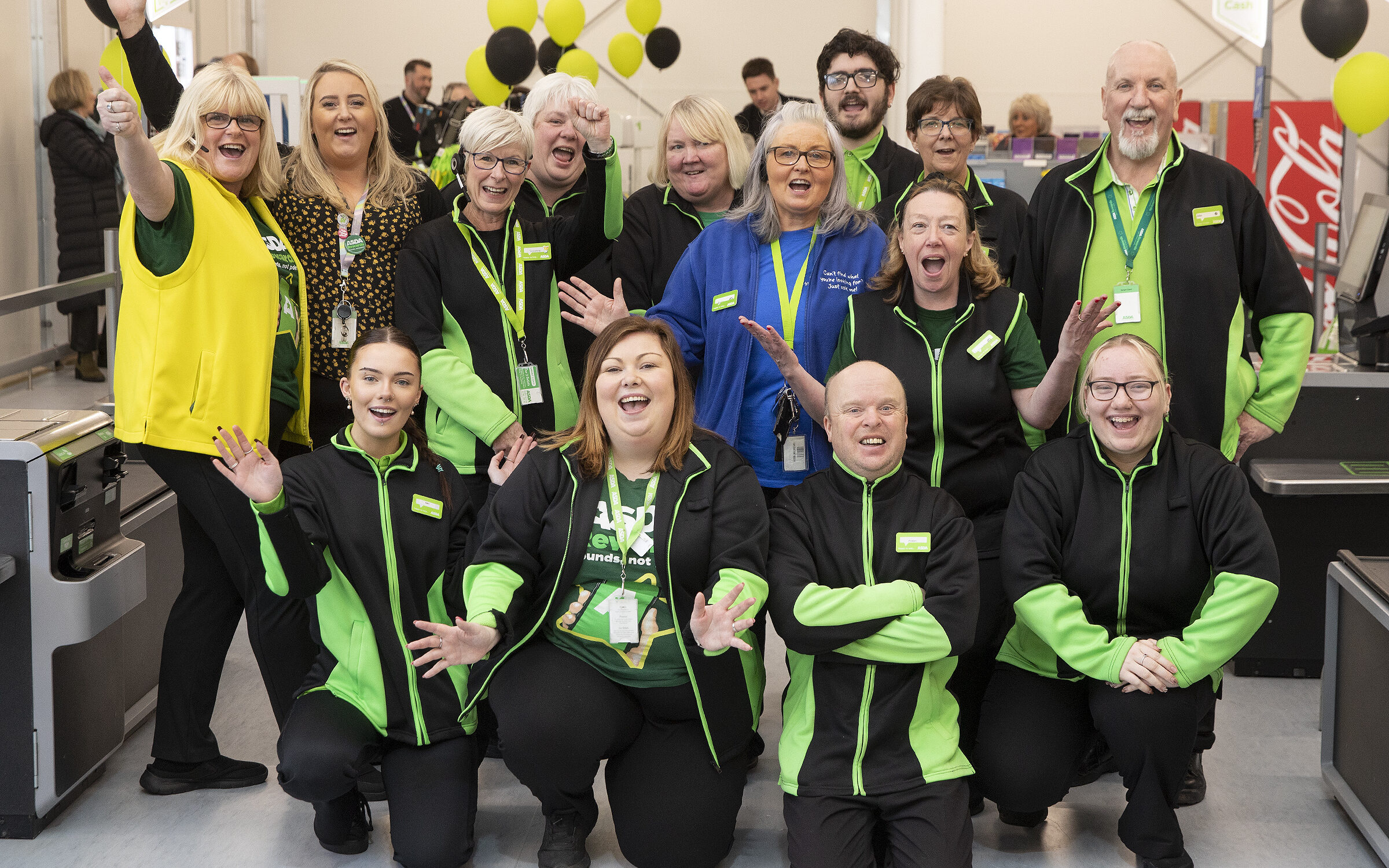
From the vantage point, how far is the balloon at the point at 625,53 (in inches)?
382

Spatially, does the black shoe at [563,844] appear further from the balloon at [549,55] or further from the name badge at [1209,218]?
the balloon at [549,55]

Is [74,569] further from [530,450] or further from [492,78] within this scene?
[492,78]

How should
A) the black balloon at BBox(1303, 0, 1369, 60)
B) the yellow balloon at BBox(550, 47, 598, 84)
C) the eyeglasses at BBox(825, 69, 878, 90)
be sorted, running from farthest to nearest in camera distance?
the yellow balloon at BBox(550, 47, 598, 84), the black balloon at BBox(1303, 0, 1369, 60), the eyeglasses at BBox(825, 69, 878, 90)

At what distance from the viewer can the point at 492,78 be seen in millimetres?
7801

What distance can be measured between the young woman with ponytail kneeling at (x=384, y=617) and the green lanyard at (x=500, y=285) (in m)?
0.37

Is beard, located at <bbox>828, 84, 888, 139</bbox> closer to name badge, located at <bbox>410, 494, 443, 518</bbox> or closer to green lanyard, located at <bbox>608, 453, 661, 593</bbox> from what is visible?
green lanyard, located at <bbox>608, 453, 661, 593</bbox>

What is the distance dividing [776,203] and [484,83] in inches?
216

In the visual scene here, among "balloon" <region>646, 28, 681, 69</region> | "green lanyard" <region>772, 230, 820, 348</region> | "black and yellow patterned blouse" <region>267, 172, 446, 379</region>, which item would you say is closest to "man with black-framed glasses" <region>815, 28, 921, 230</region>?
"green lanyard" <region>772, 230, 820, 348</region>

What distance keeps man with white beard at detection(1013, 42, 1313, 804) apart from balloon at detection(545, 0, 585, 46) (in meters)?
5.78

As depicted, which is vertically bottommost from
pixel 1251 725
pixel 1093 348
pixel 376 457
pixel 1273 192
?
pixel 1251 725

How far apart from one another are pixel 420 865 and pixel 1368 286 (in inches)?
130

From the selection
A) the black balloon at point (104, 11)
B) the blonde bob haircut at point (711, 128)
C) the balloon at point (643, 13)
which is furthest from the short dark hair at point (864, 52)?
the balloon at point (643, 13)

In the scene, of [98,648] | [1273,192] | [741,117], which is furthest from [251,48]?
[98,648]

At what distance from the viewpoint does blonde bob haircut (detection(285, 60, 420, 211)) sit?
2.96 metres
